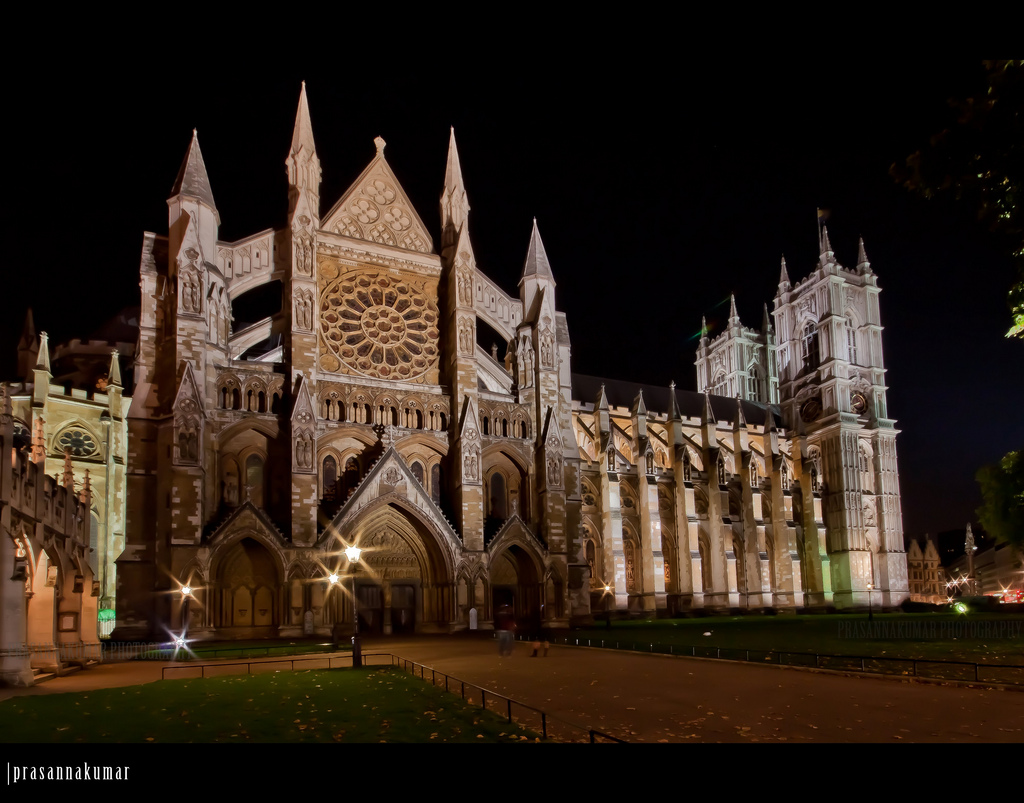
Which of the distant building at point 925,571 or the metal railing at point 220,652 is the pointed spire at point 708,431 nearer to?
the metal railing at point 220,652

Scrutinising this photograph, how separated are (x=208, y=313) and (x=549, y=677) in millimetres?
25779

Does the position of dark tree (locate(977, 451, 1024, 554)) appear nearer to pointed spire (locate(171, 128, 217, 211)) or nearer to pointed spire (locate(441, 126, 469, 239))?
pointed spire (locate(441, 126, 469, 239))

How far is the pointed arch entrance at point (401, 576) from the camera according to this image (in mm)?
40125

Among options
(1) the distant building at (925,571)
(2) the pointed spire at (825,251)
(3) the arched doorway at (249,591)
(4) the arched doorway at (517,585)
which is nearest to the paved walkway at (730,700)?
(3) the arched doorway at (249,591)

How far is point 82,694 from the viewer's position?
17688 mm

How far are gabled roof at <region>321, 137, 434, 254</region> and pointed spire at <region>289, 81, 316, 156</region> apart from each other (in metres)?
3.07

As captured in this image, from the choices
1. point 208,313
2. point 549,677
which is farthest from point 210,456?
point 549,677

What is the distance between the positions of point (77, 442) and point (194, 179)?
56.7 feet

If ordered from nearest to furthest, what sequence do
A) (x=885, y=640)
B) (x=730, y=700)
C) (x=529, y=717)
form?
(x=529, y=717) < (x=730, y=700) < (x=885, y=640)

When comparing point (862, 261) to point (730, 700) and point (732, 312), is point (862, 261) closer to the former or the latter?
point (732, 312)

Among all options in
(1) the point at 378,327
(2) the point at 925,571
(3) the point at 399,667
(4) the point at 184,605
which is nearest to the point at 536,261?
(1) the point at 378,327

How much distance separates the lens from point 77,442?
4772 cm

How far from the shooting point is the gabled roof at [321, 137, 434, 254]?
4438cm

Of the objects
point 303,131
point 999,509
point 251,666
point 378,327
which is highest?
point 303,131
